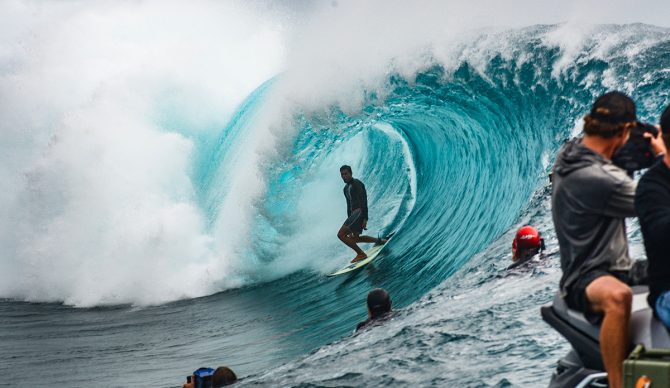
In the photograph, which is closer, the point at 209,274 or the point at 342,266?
the point at 342,266

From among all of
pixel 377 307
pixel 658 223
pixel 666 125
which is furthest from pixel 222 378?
pixel 666 125

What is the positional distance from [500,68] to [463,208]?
7.72 feet

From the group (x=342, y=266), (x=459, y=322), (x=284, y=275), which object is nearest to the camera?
(x=459, y=322)

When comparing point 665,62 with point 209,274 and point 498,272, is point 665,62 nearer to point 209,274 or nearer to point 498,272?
point 498,272

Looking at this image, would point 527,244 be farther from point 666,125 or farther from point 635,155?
point 666,125

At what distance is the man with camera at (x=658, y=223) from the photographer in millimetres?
3406

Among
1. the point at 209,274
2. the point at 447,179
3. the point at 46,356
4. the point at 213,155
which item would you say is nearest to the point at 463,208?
the point at 447,179

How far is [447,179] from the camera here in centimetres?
1628

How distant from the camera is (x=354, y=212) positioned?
14.7 m

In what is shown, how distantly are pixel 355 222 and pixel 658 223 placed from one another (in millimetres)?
11417

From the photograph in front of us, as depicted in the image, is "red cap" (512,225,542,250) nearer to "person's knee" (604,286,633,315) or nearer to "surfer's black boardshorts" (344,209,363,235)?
"person's knee" (604,286,633,315)

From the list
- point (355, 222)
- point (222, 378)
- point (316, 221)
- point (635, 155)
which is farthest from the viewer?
point (316, 221)

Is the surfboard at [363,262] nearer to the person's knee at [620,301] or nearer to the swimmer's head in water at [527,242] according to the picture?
the swimmer's head in water at [527,242]

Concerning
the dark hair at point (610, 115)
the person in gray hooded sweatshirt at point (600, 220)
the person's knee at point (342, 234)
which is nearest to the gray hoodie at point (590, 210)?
the person in gray hooded sweatshirt at point (600, 220)
